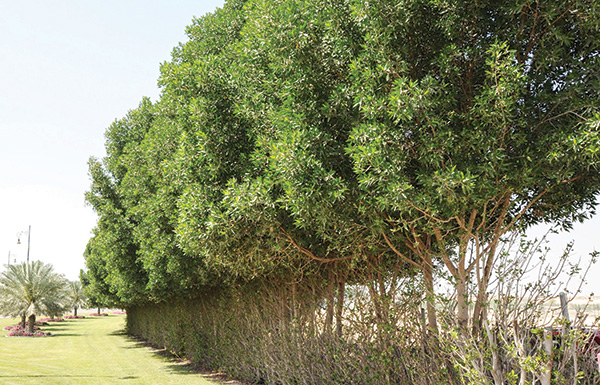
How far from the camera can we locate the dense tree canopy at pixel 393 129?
4.91 metres

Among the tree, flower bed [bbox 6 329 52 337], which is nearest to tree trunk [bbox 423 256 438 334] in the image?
the tree

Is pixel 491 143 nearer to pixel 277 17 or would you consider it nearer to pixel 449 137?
pixel 449 137

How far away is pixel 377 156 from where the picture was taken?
16.8ft

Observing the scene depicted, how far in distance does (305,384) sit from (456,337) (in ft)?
19.0

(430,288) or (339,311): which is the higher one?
(430,288)

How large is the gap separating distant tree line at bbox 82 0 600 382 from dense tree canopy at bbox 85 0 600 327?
23 millimetres

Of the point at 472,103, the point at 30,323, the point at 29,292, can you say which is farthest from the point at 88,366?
the point at 29,292

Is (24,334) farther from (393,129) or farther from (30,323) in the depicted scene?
(393,129)

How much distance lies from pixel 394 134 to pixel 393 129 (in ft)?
0.27

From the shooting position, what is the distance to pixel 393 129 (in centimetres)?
524

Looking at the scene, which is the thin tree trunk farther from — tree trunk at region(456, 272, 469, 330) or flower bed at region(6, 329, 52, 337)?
flower bed at region(6, 329, 52, 337)

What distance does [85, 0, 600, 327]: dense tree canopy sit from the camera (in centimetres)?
491

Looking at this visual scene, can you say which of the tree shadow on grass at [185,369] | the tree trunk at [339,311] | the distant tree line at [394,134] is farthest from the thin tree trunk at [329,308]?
the tree shadow on grass at [185,369]

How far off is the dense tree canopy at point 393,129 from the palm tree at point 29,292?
3645cm
